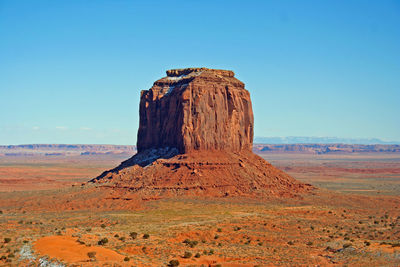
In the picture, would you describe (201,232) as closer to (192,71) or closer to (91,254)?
(91,254)

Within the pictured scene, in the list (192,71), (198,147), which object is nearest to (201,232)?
(198,147)

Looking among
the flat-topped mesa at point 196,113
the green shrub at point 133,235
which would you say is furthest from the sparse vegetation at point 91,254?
the flat-topped mesa at point 196,113

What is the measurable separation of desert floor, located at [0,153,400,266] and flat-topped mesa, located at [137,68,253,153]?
12.3 meters

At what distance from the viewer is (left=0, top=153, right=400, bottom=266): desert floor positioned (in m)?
29.8

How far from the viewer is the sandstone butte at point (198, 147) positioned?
6662 centimetres

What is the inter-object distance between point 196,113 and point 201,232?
3274cm

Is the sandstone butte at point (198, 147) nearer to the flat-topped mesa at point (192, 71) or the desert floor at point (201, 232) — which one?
the flat-topped mesa at point (192, 71)

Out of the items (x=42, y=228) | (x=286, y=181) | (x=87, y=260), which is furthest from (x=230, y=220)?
(x=286, y=181)

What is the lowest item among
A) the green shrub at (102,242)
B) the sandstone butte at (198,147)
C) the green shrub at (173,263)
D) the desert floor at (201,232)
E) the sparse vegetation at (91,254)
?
the desert floor at (201,232)

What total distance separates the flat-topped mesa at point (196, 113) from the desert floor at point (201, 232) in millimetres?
12337

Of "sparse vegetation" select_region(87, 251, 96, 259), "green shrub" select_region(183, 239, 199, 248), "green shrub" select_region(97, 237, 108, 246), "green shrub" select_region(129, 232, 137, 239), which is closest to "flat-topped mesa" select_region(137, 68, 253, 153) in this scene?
"green shrub" select_region(129, 232, 137, 239)

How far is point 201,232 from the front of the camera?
131ft

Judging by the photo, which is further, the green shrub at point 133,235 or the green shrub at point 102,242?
the green shrub at point 133,235

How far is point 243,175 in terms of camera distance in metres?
68.8
